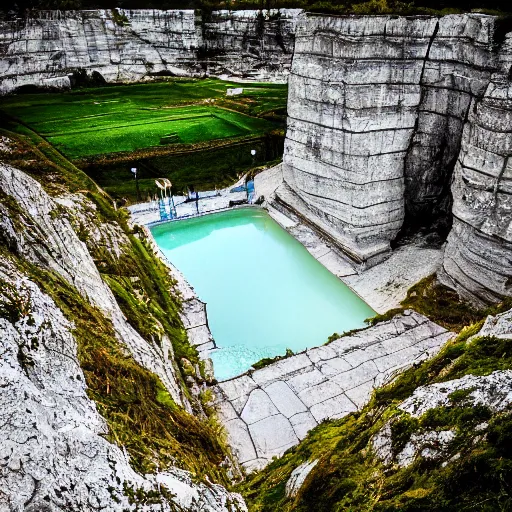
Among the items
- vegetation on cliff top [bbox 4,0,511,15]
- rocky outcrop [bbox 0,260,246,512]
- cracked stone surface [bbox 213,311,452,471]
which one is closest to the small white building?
vegetation on cliff top [bbox 4,0,511,15]

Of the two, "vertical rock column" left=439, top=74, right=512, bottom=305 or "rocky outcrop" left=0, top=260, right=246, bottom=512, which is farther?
"vertical rock column" left=439, top=74, right=512, bottom=305

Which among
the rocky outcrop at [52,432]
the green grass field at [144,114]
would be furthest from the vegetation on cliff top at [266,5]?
the rocky outcrop at [52,432]

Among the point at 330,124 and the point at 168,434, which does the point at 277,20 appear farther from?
the point at 168,434

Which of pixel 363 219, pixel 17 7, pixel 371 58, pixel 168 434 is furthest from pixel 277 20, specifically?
pixel 168 434

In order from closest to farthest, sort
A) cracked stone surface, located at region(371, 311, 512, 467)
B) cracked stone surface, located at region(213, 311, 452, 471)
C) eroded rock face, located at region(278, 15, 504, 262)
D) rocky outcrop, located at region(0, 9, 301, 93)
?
1. cracked stone surface, located at region(371, 311, 512, 467)
2. cracked stone surface, located at region(213, 311, 452, 471)
3. eroded rock face, located at region(278, 15, 504, 262)
4. rocky outcrop, located at region(0, 9, 301, 93)

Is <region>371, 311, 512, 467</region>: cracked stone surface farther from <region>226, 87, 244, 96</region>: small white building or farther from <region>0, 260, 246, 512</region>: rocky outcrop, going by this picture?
<region>226, 87, 244, 96</region>: small white building

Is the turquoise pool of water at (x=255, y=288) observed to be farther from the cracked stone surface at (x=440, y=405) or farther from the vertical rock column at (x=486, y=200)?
the cracked stone surface at (x=440, y=405)
